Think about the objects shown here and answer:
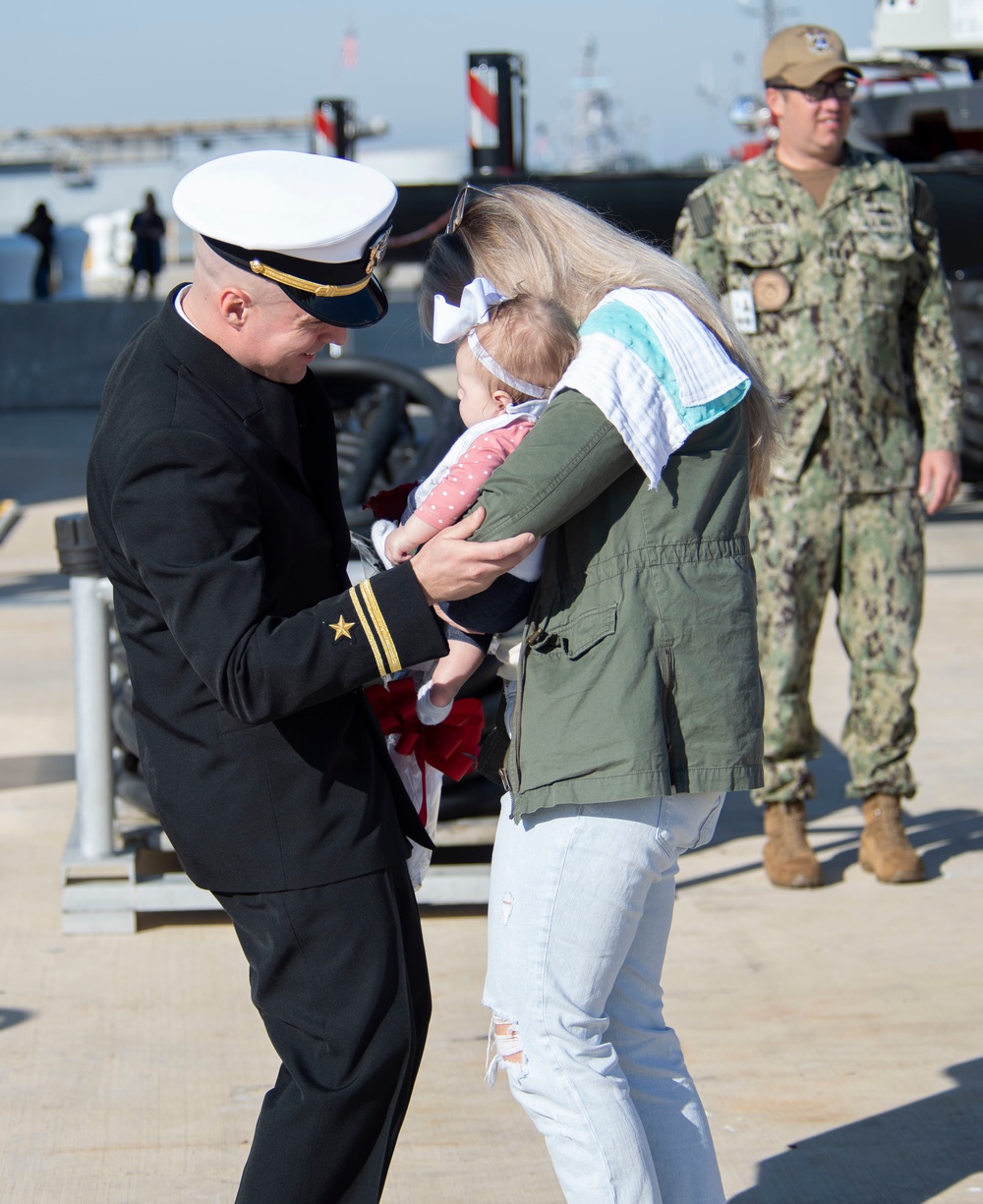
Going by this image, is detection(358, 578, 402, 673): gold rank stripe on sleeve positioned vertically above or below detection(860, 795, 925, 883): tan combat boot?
above

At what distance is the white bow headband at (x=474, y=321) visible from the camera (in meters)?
1.92

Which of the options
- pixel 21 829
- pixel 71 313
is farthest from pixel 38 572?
pixel 71 313

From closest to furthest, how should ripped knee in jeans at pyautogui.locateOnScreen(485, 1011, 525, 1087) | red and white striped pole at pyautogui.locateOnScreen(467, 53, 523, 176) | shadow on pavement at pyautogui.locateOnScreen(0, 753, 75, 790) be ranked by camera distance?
1. ripped knee in jeans at pyautogui.locateOnScreen(485, 1011, 525, 1087)
2. shadow on pavement at pyautogui.locateOnScreen(0, 753, 75, 790)
3. red and white striped pole at pyautogui.locateOnScreen(467, 53, 523, 176)

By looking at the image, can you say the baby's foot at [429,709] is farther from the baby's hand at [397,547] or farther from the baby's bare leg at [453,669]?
the baby's hand at [397,547]

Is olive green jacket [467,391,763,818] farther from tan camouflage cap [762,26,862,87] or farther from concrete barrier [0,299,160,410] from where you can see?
concrete barrier [0,299,160,410]

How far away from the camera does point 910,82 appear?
457 inches

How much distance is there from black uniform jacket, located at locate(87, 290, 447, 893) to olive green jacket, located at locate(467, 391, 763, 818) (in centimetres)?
19

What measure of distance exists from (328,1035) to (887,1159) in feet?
4.31

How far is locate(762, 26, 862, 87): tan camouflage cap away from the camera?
12.8 feet

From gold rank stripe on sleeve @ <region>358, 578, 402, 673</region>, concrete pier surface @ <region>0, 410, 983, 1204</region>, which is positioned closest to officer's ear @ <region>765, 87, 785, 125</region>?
concrete pier surface @ <region>0, 410, 983, 1204</region>

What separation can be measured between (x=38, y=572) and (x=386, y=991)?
7.39 meters

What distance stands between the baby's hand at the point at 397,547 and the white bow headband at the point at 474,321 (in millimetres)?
247

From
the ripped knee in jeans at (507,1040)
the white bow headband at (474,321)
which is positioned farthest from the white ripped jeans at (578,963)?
the white bow headband at (474,321)

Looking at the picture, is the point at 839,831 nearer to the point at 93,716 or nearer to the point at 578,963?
the point at 93,716
